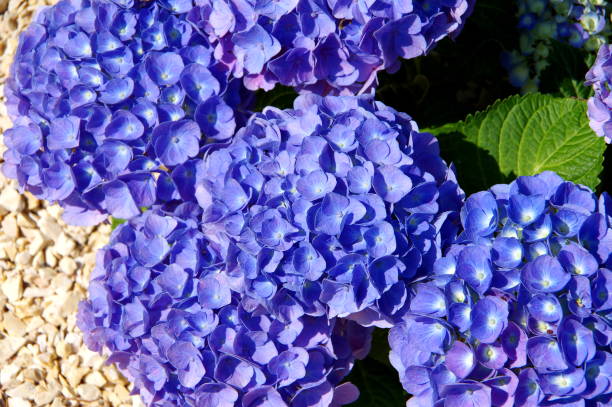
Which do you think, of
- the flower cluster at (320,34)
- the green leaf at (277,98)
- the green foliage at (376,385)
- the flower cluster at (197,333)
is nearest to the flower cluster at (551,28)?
the flower cluster at (320,34)

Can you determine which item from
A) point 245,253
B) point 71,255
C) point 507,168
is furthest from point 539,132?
point 71,255

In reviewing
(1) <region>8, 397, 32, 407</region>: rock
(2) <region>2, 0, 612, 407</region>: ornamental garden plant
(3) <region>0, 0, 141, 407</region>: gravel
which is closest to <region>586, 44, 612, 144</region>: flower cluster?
(2) <region>2, 0, 612, 407</region>: ornamental garden plant

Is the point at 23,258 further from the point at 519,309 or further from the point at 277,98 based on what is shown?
the point at 519,309

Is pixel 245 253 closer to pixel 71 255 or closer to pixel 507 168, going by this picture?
pixel 507 168

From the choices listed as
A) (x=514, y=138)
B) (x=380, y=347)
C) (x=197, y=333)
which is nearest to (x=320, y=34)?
(x=514, y=138)

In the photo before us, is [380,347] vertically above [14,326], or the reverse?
[380,347]

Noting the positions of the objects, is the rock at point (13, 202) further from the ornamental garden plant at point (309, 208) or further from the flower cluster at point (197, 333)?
the flower cluster at point (197, 333)
